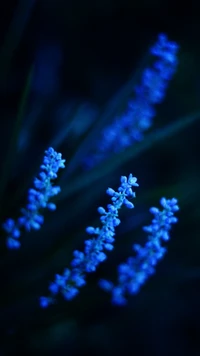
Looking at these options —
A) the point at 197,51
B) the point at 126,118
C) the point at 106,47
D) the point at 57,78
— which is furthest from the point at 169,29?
the point at 126,118

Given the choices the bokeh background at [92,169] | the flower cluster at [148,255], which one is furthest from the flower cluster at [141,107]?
the flower cluster at [148,255]

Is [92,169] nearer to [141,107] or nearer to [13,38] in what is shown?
[141,107]

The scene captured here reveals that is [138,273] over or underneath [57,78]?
underneath

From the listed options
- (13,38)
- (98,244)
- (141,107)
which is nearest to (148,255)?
(98,244)

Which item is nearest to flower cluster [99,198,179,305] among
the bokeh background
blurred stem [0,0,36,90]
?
the bokeh background

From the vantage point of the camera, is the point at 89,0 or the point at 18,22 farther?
the point at 89,0

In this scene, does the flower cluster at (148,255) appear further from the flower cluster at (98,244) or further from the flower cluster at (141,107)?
the flower cluster at (141,107)

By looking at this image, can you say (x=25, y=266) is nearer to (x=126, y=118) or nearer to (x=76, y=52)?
(x=126, y=118)
